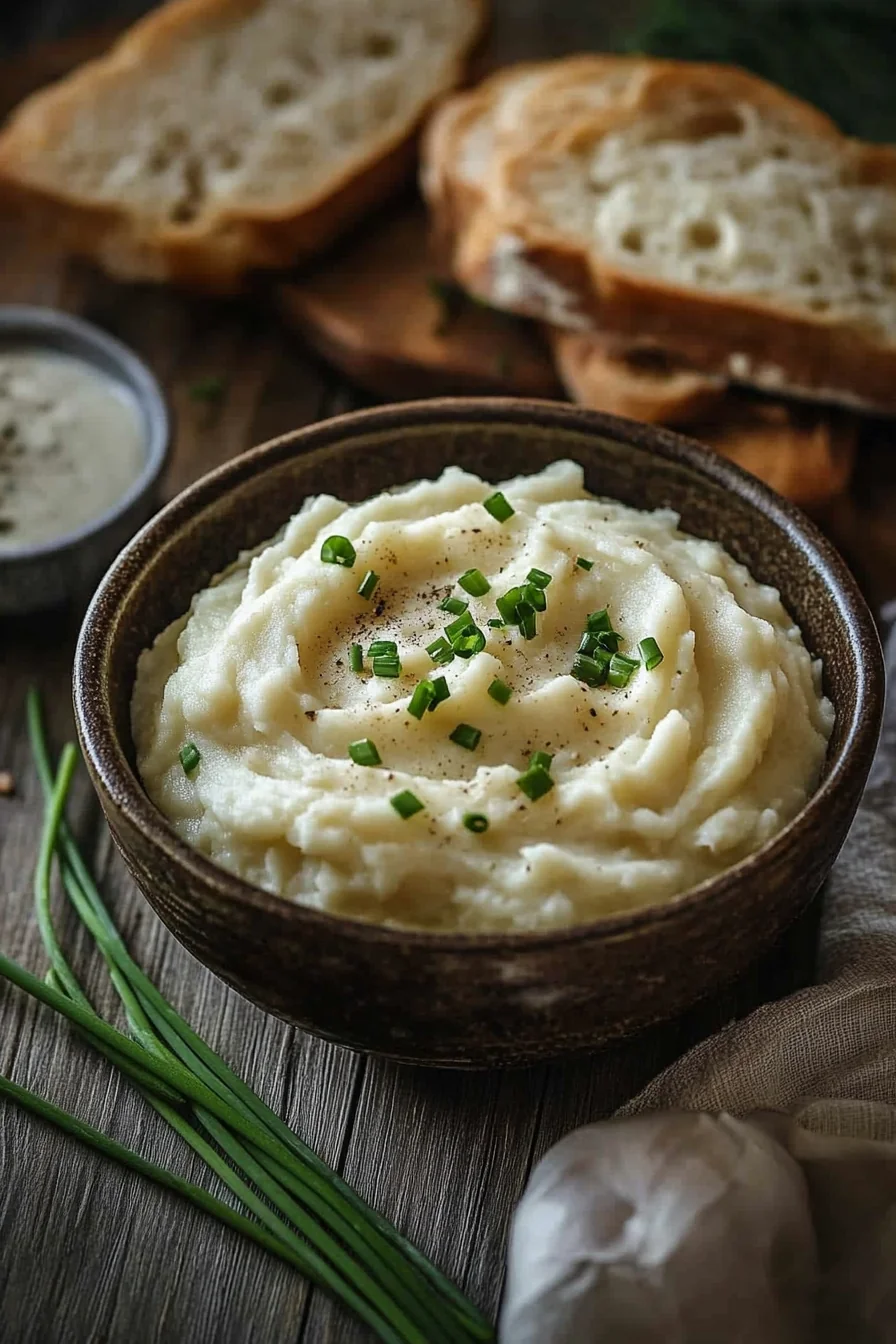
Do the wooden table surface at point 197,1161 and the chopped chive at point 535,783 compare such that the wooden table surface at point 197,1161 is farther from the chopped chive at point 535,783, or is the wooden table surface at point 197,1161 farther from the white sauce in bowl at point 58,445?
the chopped chive at point 535,783

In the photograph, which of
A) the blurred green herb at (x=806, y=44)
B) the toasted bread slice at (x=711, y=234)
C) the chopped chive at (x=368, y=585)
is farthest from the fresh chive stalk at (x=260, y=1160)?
the blurred green herb at (x=806, y=44)

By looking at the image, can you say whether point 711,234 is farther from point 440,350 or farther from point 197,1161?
point 197,1161

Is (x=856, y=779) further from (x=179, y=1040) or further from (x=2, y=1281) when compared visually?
(x=2, y=1281)

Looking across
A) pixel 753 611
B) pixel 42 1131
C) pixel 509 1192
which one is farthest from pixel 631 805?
pixel 42 1131

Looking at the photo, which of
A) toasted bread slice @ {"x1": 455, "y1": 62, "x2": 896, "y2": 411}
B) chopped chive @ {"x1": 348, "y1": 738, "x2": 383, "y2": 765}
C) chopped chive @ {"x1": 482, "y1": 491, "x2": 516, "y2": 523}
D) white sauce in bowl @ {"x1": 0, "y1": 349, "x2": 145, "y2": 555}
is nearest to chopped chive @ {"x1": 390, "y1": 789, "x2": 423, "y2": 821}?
chopped chive @ {"x1": 348, "y1": 738, "x2": 383, "y2": 765}

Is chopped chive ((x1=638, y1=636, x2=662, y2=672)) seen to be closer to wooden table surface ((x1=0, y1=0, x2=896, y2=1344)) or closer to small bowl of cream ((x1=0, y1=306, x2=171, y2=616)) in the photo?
wooden table surface ((x1=0, y1=0, x2=896, y2=1344))
